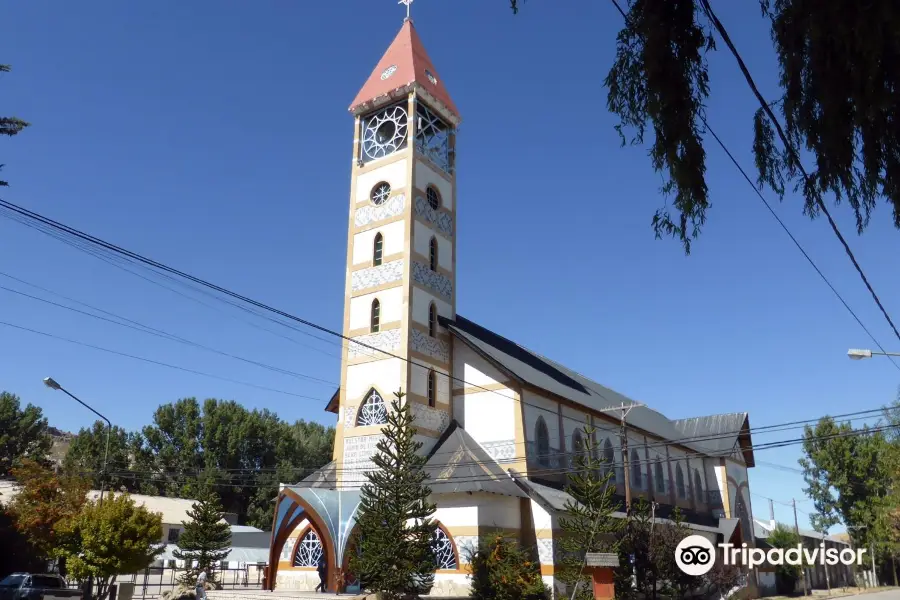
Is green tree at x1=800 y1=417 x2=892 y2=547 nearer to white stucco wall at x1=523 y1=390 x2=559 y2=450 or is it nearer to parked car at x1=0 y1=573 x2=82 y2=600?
white stucco wall at x1=523 y1=390 x2=559 y2=450

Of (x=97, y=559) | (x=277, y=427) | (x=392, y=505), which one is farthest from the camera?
(x=277, y=427)

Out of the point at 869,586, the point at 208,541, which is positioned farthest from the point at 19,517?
the point at 869,586

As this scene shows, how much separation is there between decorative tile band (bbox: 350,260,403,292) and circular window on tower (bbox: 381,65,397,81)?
9931 mm

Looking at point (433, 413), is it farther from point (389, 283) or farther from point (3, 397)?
point (3, 397)

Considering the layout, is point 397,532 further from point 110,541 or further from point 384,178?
point 384,178

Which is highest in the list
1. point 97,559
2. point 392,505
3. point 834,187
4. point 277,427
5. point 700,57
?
point 277,427

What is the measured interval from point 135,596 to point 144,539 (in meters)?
10.1

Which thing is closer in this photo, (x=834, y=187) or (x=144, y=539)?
(x=834, y=187)

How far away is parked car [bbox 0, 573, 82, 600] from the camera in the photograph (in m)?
26.4

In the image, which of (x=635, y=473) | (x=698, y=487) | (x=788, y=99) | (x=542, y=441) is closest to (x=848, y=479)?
(x=698, y=487)

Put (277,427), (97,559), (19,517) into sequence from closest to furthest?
(97,559) → (19,517) → (277,427)

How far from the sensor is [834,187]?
22.4 ft

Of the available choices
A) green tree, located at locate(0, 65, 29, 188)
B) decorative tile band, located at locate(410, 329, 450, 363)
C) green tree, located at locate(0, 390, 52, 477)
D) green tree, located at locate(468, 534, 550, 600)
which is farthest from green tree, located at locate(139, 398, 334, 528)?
green tree, located at locate(0, 65, 29, 188)

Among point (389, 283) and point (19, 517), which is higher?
point (389, 283)
